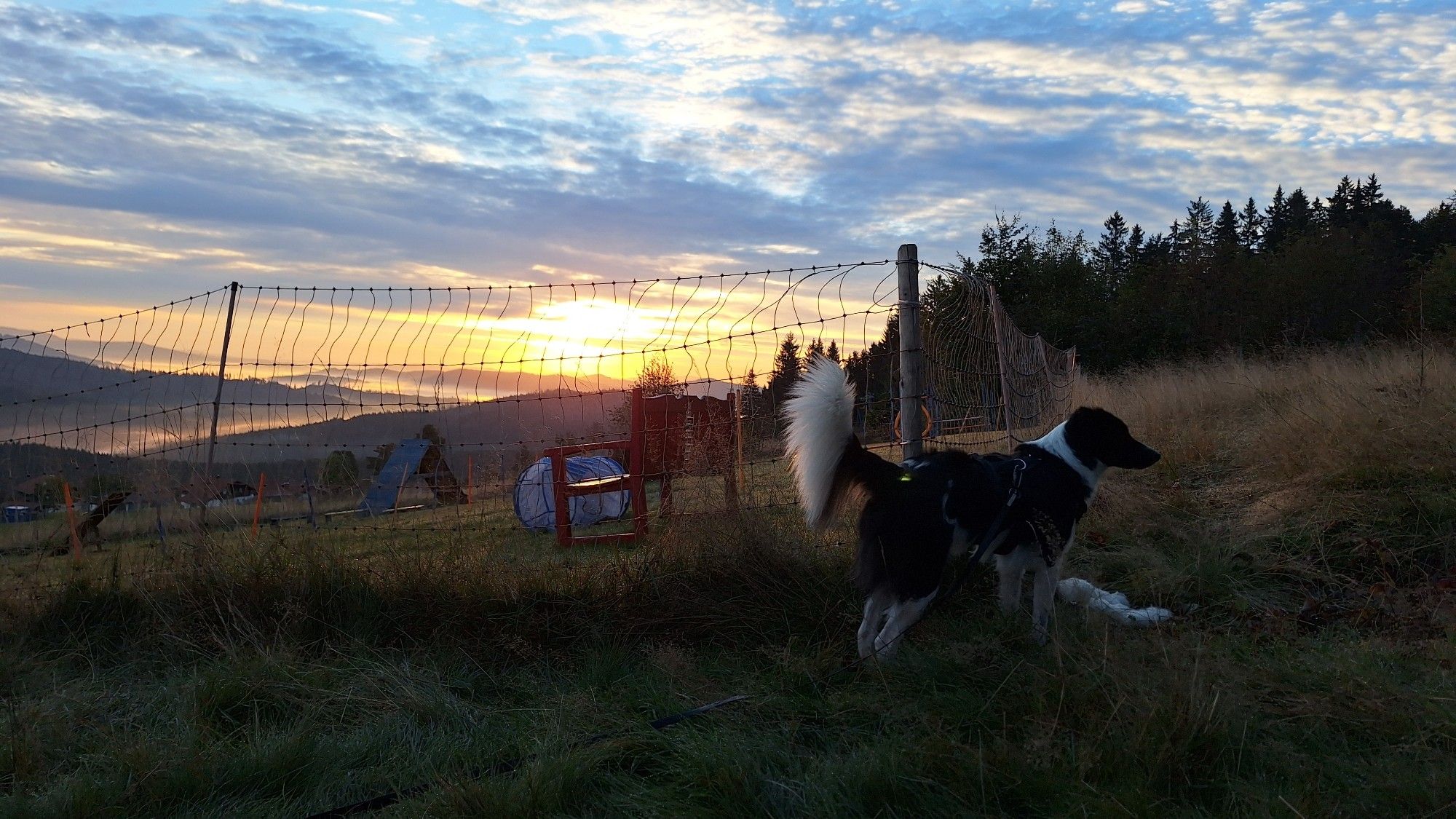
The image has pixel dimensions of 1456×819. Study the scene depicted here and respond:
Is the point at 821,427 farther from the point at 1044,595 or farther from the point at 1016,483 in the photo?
the point at 1044,595

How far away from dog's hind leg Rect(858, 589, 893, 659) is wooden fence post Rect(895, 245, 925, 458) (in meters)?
1.23

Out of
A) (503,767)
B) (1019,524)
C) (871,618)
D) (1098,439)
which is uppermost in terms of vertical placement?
(1098,439)

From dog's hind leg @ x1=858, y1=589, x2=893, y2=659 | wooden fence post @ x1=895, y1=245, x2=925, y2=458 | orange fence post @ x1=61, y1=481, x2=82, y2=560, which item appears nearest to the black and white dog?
dog's hind leg @ x1=858, y1=589, x2=893, y2=659

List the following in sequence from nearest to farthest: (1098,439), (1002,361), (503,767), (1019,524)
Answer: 1. (503,767)
2. (1019,524)
3. (1098,439)
4. (1002,361)

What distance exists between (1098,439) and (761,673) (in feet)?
7.59

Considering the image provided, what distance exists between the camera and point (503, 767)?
3297 millimetres

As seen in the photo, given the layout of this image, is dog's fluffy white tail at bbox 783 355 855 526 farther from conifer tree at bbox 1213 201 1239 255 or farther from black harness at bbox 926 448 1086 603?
conifer tree at bbox 1213 201 1239 255

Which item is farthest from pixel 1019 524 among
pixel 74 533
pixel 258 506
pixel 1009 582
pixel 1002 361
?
pixel 74 533

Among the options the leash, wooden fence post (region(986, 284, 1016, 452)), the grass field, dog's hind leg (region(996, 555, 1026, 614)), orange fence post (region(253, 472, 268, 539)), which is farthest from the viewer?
wooden fence post (region(986, 284, 1016, 452))

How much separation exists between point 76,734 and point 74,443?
313 cm

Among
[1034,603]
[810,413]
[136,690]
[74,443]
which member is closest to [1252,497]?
[1034,603]

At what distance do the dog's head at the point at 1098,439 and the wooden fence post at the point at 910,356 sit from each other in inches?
33.5

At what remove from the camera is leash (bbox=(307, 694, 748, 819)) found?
2.96 meters

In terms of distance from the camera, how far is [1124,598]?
473 cm
